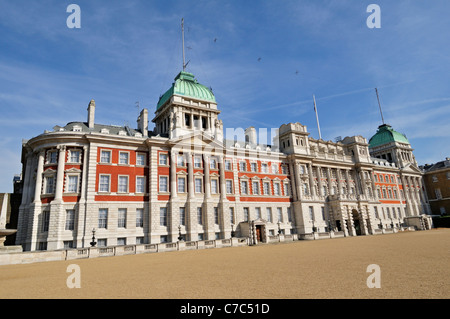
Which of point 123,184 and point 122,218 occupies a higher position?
point 123,184

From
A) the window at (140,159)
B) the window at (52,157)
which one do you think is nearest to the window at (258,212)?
the window at (140,159)

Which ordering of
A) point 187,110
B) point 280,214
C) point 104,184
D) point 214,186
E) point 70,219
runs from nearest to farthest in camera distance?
point 70,219
point 104,184
point 214,186
point 187,110
point 280,214

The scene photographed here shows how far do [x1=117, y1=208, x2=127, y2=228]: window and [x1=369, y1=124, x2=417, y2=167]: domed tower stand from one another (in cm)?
7310

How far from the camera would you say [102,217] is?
35.3 m

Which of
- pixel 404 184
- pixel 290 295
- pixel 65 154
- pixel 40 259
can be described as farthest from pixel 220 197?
pixel 404 184

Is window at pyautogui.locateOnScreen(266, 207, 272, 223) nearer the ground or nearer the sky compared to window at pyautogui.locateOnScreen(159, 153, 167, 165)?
nearer the ground

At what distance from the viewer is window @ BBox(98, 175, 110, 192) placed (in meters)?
36.2

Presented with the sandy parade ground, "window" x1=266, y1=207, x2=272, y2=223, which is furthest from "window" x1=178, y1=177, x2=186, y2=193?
the sandy parade ground

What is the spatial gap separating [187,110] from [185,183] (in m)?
13.1

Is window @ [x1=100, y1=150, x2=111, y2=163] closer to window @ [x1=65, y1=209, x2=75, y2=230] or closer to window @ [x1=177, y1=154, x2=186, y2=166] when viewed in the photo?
window @ [x1=65, y1=209, x2=75, y2=230]

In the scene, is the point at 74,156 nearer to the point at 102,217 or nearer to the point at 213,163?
the point at 102,217

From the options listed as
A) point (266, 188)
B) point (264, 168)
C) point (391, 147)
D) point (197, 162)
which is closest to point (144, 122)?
point (197, 162)

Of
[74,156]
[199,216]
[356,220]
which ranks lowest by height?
[356,220]
